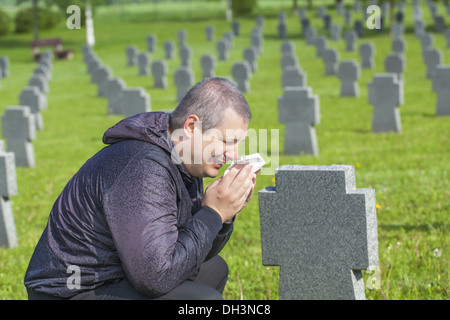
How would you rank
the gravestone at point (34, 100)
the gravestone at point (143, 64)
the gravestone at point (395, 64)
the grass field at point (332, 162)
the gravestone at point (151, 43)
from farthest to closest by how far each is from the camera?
the gravestone at point (151, 43) < the gravestone at point (143, 64) < the gravestone at point (395, 64) < the gravestone at point (34, 100) < the grass field at point (332, 162)

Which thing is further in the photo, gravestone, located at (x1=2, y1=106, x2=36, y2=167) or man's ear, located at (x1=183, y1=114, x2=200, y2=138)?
gravestone, located at (x1=2, y1=106, x2=36, y2=167)

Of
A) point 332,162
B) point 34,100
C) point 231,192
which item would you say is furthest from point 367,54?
point 231,192

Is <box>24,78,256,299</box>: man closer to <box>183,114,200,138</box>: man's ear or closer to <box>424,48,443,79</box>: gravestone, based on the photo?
<box>183,114,200,138</box>: man's ear

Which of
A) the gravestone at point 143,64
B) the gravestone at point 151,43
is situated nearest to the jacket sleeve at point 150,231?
the gravestone at point 143,64

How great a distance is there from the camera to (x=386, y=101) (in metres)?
14.6

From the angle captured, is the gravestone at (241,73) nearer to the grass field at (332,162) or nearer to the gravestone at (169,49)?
the grass field at (332,162)

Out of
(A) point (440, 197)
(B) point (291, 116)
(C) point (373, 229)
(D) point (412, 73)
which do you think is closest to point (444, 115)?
(B) point (291, 116)

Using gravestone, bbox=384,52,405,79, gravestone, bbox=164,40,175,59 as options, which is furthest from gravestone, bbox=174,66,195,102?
gravestone, bbox=164,40,175,59

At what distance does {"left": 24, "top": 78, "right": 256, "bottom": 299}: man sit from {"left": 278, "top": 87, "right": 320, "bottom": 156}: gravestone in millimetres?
8575

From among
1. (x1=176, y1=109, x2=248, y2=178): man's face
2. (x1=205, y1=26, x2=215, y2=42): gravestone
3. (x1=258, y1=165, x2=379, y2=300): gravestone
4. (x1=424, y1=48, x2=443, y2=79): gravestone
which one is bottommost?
(x1=258, y1=165, x2=379, y2=300): gravestone

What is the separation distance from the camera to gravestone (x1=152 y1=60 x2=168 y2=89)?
25562mm

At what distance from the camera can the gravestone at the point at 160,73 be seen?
2556cm

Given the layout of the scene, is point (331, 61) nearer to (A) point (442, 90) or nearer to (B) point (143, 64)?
(B) point (143, 64)

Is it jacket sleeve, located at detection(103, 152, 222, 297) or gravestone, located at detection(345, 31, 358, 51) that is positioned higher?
gravestone, located at detection(345, 31, 358, 51)
